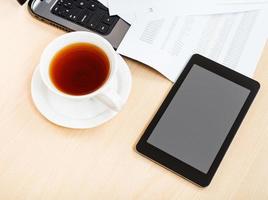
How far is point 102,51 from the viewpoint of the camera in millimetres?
581

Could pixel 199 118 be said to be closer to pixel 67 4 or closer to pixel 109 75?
pixel 109 75

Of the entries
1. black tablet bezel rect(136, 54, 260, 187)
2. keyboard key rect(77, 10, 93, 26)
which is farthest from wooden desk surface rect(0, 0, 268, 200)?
keyboard key rect(77, 10, 93, 26)

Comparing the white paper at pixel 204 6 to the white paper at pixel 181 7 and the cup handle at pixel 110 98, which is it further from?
the cup handle at pixel 110 98

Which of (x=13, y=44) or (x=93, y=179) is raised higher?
(x=13, y=44)

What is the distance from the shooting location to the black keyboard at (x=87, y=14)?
2.15 ft

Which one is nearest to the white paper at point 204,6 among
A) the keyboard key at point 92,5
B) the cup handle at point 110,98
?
the keyboard key at point 92,5

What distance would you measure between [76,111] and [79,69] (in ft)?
0.22

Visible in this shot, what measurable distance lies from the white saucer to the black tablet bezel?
63 millimetres

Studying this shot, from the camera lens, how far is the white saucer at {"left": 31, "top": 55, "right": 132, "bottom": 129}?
59 cm

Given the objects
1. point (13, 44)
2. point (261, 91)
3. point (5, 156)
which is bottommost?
point (5, 156)

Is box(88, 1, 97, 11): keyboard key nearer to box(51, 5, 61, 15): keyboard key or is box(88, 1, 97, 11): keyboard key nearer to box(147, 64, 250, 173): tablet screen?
box(51, 5, 61, 15): keyboard key

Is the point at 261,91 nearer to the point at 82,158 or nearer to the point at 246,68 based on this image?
the point at 246,68

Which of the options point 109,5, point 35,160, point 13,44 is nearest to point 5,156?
point 35,160

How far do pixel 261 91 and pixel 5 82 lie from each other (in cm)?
42
